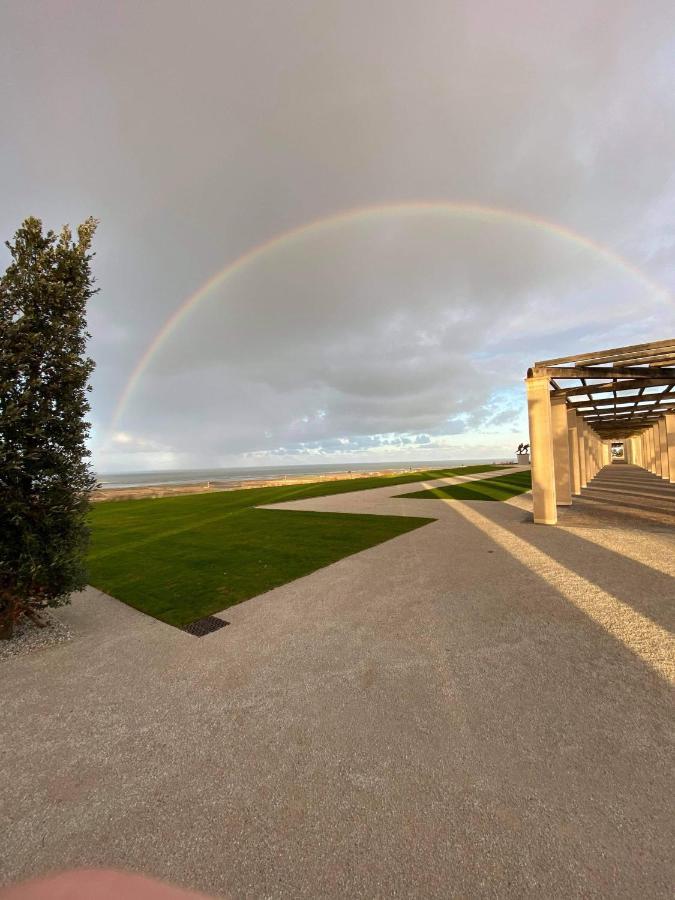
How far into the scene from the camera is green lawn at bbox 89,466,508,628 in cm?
744

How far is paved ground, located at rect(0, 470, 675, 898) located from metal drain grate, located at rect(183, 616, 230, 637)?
199 millimetres

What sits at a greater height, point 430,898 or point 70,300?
point 70,300

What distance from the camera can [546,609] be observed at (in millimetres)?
6066

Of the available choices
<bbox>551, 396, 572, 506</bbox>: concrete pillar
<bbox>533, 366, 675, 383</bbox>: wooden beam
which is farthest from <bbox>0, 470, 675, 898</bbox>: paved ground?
<bbox>551, 396, 572, 506</bbox>: concrete pillar

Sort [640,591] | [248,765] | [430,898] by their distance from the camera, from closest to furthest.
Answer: [430,898] → [248,765] → [640,591]

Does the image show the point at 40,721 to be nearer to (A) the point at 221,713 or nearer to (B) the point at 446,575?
(A) the point at 221,713

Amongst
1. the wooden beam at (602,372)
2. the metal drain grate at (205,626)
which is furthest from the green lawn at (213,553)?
the wooden beam at (602,372)

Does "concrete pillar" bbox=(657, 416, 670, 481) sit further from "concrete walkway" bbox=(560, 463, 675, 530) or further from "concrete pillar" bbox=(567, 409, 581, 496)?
"concrete pillar" bbox=(567, 409, 581, 496)

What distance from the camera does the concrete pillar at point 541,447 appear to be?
40.7 ft

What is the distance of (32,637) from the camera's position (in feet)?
19.5

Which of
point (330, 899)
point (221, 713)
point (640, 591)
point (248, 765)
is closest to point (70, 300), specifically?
point (221, 713)

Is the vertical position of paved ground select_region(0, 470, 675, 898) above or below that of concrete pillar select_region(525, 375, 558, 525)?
below

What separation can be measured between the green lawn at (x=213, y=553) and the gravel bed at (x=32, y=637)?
4.02 ft

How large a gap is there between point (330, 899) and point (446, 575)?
6.30 meters
